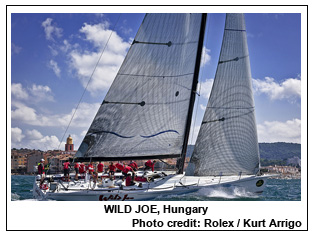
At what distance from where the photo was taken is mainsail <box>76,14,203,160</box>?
43.7 ft

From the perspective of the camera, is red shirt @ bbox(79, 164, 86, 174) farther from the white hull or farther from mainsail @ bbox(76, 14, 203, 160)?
mainsail @ bbox(76, 14, 203, 160)

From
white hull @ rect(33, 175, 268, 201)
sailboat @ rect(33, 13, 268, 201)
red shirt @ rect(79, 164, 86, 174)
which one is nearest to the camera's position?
white hull @ rect(33, 175, 268, 201)

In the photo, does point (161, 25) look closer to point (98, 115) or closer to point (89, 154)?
point (98, 115)

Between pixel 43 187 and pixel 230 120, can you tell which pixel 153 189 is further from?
pixel 230 120

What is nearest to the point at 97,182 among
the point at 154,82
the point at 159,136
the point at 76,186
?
the point at 76,186

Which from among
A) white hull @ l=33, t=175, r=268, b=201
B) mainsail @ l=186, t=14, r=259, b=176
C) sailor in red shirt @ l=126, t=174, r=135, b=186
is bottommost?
white hull @ l=33, t=175, r=268, b=201

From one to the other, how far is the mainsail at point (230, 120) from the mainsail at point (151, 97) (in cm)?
102

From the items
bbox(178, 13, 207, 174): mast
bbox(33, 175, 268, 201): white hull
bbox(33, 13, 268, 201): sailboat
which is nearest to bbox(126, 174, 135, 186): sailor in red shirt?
bbox(33, 175, 268, 201): white hull

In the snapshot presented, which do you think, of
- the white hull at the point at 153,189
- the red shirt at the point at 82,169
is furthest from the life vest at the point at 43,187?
the red shirt at the point at 82,169

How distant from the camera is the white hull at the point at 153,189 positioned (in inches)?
446

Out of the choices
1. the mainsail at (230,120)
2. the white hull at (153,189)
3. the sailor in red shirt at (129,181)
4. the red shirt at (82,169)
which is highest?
the mainsail at (230,120)

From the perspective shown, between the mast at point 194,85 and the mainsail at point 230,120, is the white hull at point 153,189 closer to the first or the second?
the mainsail at point 230,120

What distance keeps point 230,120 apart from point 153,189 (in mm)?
4316

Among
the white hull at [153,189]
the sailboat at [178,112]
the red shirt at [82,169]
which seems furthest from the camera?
the red shirt at [82,169]
